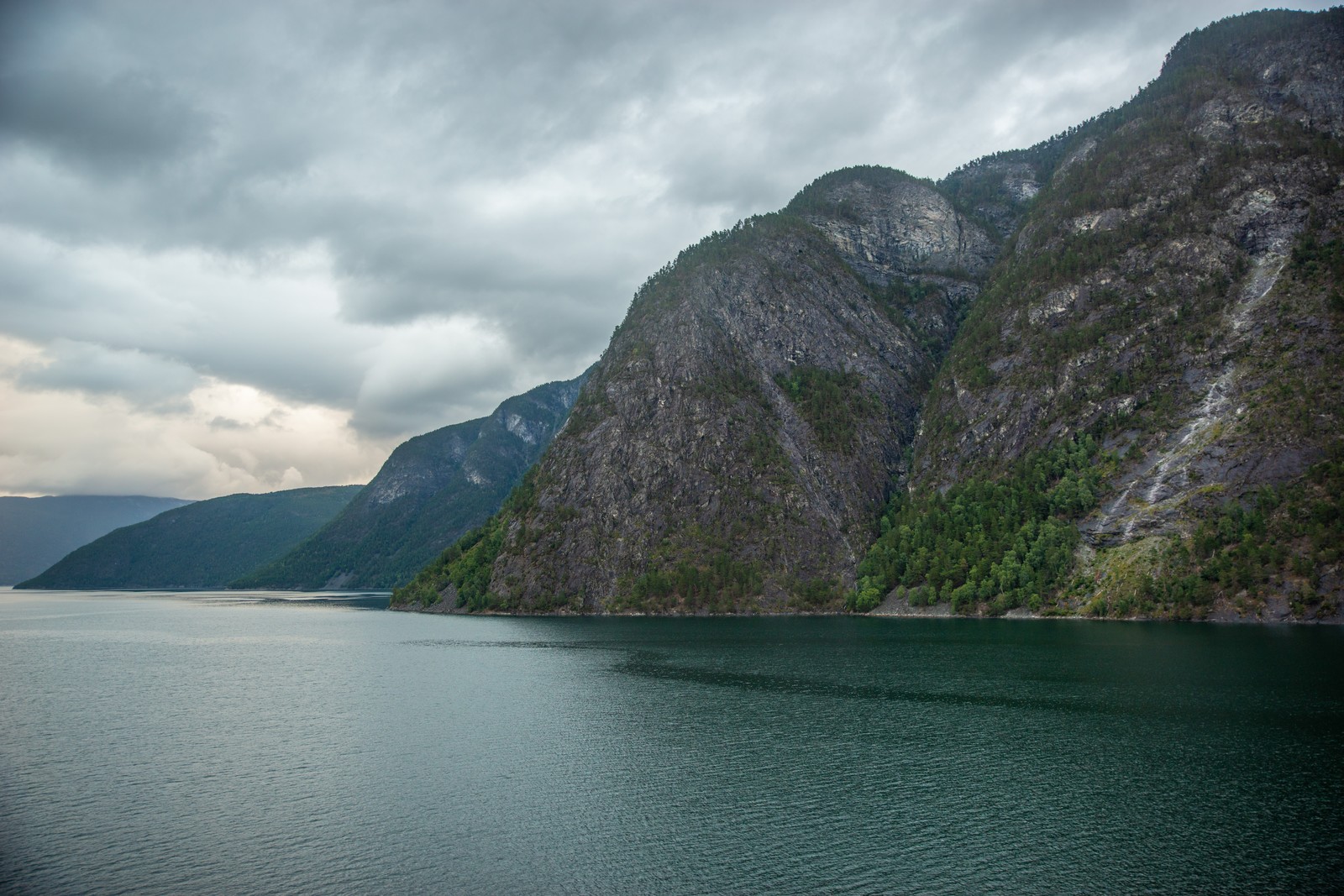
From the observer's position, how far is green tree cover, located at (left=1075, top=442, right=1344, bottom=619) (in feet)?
429

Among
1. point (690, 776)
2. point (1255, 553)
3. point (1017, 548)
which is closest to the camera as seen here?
point (690, 776)

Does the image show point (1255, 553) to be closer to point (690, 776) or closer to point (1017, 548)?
point (1017, 548)

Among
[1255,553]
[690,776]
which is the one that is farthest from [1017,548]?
[690,776]

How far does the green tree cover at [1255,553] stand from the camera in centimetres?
13075

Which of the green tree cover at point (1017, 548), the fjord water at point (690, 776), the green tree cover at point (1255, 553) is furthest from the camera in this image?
the green tree cover at point (1017, 548)

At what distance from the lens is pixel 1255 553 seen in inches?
5399

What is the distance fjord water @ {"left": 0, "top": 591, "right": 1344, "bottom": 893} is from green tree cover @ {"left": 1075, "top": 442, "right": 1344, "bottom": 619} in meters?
36.3

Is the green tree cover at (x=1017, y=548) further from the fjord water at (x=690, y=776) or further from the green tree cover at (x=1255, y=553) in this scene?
the fjord water at (x=690, y=776)

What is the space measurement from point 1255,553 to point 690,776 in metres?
134

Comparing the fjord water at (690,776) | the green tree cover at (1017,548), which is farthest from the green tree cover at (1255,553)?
the fjord water at (690,776)

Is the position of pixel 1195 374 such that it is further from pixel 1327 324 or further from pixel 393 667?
pixel 393 667

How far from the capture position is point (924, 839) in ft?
130

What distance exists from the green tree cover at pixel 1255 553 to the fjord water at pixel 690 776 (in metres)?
36.3

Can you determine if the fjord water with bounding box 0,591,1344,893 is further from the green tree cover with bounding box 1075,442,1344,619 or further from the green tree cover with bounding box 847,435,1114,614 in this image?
the green tree cover with bounding box 847,435,1114,614
